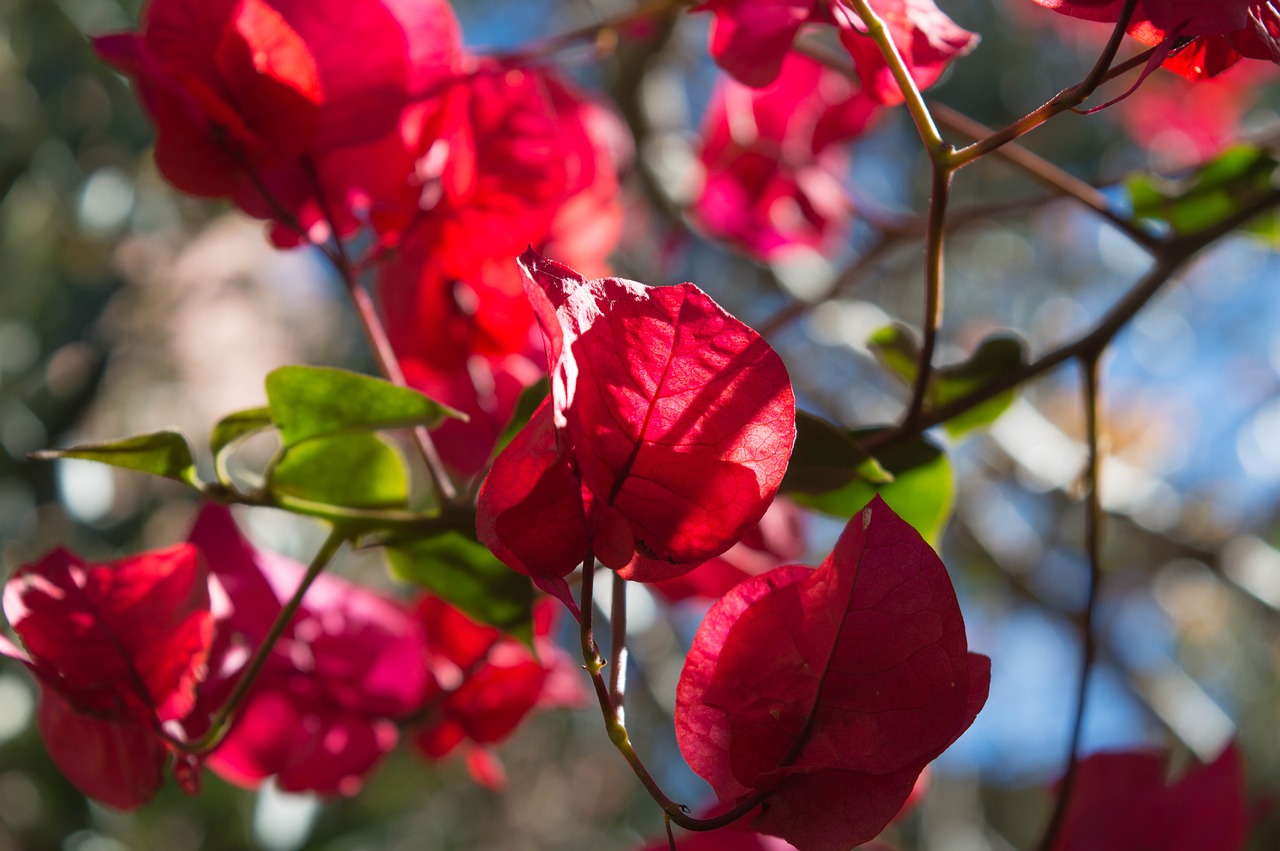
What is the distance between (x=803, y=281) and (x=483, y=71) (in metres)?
0.84

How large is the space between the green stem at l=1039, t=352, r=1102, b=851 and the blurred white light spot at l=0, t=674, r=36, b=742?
1016mm

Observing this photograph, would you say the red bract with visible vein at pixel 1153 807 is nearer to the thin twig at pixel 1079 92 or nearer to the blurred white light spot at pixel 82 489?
the thin twig at pixel 1079 92

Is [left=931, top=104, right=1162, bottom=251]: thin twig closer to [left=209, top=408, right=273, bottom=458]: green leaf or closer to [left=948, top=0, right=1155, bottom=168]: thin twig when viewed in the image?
[left=948, top=0, right=1155, bottom=168]: thin twig

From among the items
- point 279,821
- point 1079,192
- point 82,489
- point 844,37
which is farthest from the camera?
point 82,489

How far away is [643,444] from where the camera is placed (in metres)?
0.26

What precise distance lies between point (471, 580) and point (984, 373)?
250 millimetres

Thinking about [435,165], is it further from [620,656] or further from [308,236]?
[620,656]

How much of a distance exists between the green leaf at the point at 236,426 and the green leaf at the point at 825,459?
0.19m

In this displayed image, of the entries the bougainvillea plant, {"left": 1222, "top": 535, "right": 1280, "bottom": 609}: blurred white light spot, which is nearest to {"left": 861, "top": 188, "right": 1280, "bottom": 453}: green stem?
the bougainvillea plant

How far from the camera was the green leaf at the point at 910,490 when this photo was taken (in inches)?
15.2

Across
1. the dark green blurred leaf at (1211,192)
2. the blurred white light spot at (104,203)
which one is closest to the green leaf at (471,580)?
the dark green blurred leaf at (1211,192)

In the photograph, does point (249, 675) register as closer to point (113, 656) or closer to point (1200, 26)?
point (113, 656)

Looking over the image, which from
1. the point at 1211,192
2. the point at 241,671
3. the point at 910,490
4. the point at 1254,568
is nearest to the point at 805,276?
the point at 1254,568

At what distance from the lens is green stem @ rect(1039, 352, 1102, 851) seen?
0.40 meters
